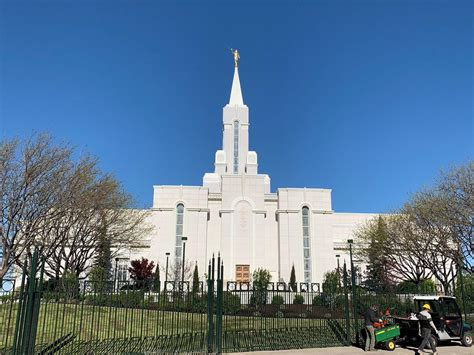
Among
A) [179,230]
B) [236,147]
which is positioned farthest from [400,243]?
[236,147]

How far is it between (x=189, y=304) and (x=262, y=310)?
2876mm

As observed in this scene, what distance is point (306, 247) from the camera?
49062 mm

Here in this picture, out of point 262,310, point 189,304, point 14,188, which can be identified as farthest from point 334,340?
point 14,188

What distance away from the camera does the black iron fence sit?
33.1 ft

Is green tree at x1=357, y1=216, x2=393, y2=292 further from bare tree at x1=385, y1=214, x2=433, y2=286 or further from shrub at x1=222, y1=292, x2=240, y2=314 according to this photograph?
shrub at x1=222, y1=292, x2=240, y2=314

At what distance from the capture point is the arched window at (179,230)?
4843 centimetres

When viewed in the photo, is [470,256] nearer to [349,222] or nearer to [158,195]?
[349,222]

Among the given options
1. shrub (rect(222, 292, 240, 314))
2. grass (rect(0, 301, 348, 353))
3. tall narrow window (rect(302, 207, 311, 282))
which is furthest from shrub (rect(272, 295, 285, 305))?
tall narrow window (rect(302, 207, 311, 282))

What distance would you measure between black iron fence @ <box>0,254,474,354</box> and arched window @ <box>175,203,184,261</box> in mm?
32148

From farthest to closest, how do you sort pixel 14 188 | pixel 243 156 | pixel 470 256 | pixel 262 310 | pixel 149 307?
1. pixel 243 156
2. pixel 470 256
3. pixel 14 188
4. pixel 262 310
5. pixel 149 307

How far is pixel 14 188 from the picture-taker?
21.3 m

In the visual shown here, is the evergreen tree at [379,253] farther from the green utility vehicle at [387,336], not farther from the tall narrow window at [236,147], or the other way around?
the green utility vehicle at [387,336]

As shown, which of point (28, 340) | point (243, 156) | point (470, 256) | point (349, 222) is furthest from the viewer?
point (243, 156)

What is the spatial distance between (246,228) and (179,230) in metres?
7.95
